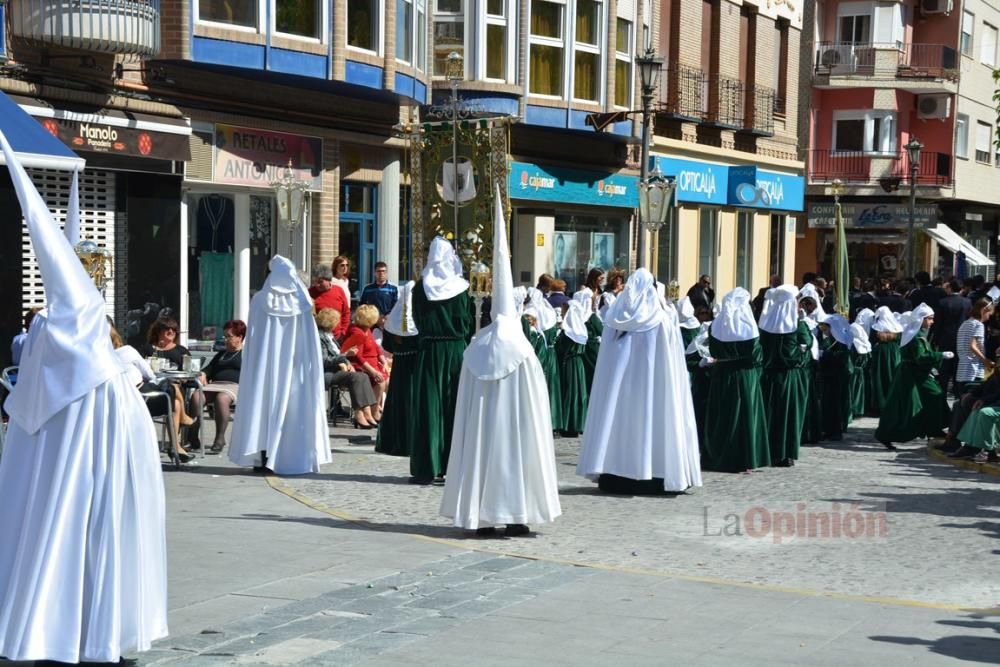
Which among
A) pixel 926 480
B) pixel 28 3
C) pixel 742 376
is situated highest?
pixel 28 3

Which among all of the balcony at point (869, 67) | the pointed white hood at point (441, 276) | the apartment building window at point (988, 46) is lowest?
the pointed white hood at point (441, 276)

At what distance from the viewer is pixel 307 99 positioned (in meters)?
22.3

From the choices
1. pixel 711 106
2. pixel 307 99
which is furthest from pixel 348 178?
pixel 711 106

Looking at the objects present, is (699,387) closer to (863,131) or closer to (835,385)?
(835,385)

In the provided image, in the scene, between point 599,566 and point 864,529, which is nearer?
point 599,566

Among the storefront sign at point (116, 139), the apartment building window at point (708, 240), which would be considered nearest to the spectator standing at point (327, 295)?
the storefront sign at point (116, 139)

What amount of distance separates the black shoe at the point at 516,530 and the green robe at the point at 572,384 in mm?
6634

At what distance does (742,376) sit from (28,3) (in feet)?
29.8

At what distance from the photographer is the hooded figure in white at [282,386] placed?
13141mm

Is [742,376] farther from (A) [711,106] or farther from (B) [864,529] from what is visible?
(A) [711,106]

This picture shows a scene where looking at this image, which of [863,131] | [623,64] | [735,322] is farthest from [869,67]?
[735,322]

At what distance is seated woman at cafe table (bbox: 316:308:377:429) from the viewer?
A: 16922 mm

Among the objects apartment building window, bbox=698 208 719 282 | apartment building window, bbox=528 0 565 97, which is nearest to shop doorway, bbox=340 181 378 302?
apartment building window, bbox=528 0 565 97

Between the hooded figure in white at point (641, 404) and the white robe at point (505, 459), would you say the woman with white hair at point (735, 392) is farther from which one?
the white robe at point (505, 459)
